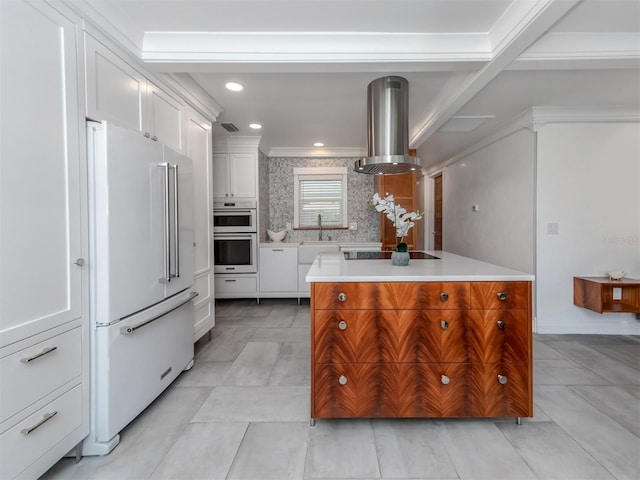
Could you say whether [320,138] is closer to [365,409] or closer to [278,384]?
[278,384]

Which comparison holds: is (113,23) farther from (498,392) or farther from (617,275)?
(617,275)

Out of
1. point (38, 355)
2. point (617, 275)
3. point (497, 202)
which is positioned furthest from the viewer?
A: point (497, 202)

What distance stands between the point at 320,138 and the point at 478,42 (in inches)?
102

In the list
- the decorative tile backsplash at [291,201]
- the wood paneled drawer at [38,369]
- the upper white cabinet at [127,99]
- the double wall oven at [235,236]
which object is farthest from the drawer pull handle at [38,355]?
the decorative tile backsplash at [291,201]

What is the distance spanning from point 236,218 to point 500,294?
3.50 metres

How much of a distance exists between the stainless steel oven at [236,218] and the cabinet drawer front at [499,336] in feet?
10.7

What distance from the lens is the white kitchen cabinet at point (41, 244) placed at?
1.19m

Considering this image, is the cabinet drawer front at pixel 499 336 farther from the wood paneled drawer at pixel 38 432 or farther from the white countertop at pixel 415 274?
the wood paneled drawer at pixel 38 432

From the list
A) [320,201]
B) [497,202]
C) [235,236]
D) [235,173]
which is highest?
[235,173]

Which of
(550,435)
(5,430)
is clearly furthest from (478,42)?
(5,430)

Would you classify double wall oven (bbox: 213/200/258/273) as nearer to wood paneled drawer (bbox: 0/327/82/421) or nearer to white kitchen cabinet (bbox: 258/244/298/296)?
white kitchen cabinet (bbox: 258/244/298/296)

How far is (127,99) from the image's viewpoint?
1948 millimetres

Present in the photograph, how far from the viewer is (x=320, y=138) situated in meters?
4.45

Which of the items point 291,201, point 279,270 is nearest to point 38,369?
point 279,270
